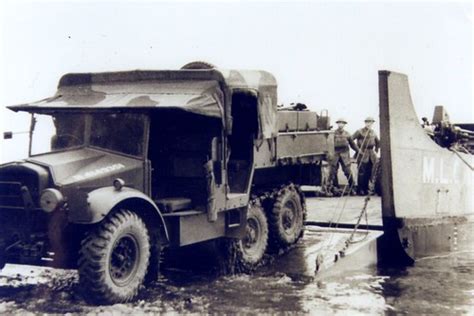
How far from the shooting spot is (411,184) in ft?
28.0

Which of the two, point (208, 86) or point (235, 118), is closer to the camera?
point (208, 86)

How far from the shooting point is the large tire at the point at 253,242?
8422mm

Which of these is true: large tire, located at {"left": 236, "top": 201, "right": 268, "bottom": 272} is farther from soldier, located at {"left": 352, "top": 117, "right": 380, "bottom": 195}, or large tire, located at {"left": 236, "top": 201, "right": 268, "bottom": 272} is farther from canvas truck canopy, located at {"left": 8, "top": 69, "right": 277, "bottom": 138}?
soldier, located at {"left": 352, "top": 117, "right": 380, "bottom": 195}

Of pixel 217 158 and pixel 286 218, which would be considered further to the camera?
pixel 286 218

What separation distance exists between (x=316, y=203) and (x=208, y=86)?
21.4 feet

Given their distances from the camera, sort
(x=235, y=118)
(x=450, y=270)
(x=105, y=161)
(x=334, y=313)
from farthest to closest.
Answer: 1. (x=235, y=118)
2. (x=450, y=270)
3. (x=105, y=161)
4. (x=334, y=313)

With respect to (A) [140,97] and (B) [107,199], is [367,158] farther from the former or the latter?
(B) [107,199]

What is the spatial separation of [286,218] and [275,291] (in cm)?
281

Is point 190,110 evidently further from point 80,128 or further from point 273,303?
point 273,303

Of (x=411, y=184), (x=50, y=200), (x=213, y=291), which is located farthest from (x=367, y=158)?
(x=50, y=200)

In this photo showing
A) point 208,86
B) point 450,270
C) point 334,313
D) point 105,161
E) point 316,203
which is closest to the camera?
point 334,313

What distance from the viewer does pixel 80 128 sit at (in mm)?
7523

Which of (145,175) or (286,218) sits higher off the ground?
(145,175)

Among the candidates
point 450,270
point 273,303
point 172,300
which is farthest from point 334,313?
point 450,270
